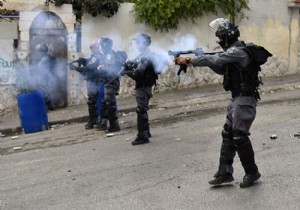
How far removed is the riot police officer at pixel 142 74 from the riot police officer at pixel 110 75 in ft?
3.10

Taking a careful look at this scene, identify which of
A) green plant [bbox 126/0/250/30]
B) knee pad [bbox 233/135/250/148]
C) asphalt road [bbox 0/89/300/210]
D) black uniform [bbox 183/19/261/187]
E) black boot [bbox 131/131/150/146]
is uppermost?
green plant [bbox 126/0/250/30]

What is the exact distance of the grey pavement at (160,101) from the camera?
33.7ft

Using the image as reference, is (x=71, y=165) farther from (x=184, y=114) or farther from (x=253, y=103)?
(x=184, y=114)

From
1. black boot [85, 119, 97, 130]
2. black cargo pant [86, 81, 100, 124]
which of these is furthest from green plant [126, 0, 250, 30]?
black boot [85, 119, 97, 130]

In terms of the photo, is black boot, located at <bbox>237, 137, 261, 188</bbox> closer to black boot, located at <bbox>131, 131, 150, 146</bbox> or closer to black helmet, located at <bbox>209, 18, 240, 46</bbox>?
black helmet, located at <bbox>209, 18, 240, 46</bbox>

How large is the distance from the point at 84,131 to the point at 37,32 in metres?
3.57

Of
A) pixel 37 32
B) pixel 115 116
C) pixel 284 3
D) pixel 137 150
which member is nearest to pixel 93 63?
→ pixel 115 116

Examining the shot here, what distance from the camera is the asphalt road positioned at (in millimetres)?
4797

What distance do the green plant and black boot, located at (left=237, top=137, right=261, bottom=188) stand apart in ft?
26.4

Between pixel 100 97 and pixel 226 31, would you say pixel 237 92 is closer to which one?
pixel 226 31

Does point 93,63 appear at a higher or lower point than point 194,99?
higher

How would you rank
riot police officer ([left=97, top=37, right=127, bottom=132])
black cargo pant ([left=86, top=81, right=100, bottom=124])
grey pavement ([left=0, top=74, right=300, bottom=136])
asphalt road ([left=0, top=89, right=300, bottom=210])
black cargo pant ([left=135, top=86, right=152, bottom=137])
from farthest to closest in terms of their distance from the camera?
grey pavement ([left=0, top=74, right=300, bottom=136]) → black cargo pant ([left=86, top=81, right=100, bottom=124]) → riot police officer ([left=97, top=37, right=127, bottom=132]) → black cargo pant ([left=135, top=86, right=152, bottom=137]) → asphalt road ([left=0, top=89, right=300, bottom=210])

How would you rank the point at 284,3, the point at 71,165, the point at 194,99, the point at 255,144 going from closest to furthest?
the point at 71,165 < the point at 255,144 < the point at 194,99 < the point at 284,3

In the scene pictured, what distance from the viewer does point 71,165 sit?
639 cm
